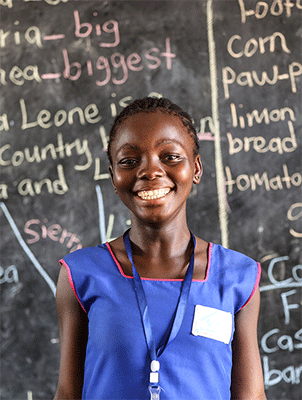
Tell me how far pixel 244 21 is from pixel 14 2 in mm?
831

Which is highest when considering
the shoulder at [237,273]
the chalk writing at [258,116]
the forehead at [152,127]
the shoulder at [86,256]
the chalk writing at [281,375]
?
the chalk writing at [258,116]

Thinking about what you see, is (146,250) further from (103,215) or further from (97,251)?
(103,215)

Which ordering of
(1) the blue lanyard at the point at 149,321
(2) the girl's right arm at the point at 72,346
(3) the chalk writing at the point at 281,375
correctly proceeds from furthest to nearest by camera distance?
(3) the chalk writing at the point at 281,375 → (2) the girl's right arm at the point at 72,346 → (1) the blue lanyard at the point at 149,321

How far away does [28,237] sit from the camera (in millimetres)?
1407

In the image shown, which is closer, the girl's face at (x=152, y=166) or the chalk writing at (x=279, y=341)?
the girl's face at (x=152, y=166)

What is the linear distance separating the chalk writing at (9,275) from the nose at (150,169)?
89 centimetres

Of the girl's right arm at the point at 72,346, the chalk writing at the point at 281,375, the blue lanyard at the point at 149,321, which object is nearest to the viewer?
the blue lanyard at the point at 149,321

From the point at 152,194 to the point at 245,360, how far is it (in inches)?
14.2

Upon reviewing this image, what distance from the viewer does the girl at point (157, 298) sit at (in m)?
0.66

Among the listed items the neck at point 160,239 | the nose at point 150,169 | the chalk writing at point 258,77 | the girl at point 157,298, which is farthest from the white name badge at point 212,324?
the chalk writing at point 258,77

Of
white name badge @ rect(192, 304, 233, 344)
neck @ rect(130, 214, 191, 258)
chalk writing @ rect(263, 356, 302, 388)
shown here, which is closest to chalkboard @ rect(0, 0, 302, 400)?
chalk writing @ rect(263, 356, 302, 388)

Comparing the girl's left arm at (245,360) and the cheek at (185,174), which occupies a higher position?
the cheek at (185,174)

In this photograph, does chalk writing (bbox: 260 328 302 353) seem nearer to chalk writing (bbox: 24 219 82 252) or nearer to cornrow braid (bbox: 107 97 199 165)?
chalk writing (bbox: 24 219 82 252)

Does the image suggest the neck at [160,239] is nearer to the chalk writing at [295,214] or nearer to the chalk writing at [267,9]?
the chalk writing at [295,214]
